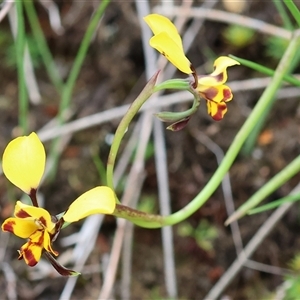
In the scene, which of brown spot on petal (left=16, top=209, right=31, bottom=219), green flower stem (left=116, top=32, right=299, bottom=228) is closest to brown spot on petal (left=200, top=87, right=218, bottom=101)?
green flower stem (left=116, top=32, right=299, bottom=228)

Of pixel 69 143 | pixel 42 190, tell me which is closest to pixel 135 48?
pixel 69 143

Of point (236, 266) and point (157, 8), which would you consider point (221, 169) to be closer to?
point (236, 266)

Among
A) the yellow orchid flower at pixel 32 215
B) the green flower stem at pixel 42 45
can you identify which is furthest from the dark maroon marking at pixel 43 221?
the green flower stem at pixel 42 45

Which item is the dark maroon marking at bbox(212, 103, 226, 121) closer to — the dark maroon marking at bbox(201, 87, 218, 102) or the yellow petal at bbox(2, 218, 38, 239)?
the dark maroon marking at bbox(201, 87, 218, 102)

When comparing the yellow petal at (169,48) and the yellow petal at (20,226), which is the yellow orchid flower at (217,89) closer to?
the yellow petal at (169,48)

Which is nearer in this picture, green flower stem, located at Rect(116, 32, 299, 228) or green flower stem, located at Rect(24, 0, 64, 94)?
green flower stem, located at Rect(116, 32, 299, 228)

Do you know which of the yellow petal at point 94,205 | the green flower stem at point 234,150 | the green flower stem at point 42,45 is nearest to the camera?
the yellow petal at point 94,205
